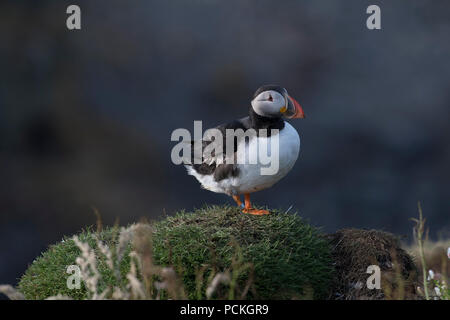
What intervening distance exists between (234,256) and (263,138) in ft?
3.52

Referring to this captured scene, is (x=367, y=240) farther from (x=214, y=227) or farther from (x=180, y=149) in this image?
(x=180, y=149)

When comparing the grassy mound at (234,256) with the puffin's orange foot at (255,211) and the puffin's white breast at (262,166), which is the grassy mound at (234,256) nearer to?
the puffin's orange foot at (255,211)

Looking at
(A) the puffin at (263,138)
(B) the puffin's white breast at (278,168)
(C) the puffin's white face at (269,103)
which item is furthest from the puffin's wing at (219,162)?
(C) the puffin's white face at (269,103)

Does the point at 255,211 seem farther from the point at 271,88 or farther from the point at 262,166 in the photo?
the point at 271,88

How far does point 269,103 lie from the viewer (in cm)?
428

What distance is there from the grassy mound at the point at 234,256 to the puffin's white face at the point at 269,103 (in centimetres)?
97

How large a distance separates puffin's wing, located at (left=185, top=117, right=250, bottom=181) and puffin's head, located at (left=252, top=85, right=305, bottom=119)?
224 millimetres

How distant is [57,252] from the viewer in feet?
16.8

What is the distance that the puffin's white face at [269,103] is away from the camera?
14.1 feet

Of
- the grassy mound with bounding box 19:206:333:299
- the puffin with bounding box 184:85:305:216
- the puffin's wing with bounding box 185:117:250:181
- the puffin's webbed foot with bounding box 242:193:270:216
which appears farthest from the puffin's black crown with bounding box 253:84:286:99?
the grassy mound with bounding box 19:206:333:299

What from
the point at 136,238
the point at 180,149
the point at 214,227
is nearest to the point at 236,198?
the point at 214,227

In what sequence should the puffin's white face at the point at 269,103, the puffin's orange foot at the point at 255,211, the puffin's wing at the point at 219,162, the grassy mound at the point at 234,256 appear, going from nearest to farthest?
the grassy mound at the point at 234,256 → the puffin's white face at the point at 269,103 → the puffin's wing at the point at 219,162 → the puffin's orange foot at the point at 255,211

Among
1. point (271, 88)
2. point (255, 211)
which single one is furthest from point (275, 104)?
point (255, 211)
